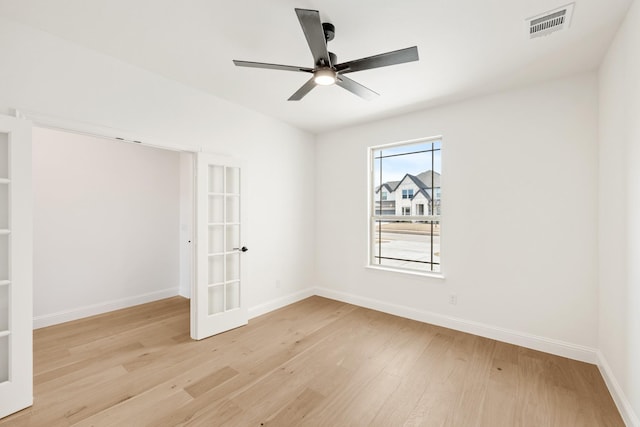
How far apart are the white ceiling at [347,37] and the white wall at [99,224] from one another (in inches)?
78.3

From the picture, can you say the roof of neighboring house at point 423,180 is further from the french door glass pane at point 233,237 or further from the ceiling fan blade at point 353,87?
the french door glass pane at point 233,237

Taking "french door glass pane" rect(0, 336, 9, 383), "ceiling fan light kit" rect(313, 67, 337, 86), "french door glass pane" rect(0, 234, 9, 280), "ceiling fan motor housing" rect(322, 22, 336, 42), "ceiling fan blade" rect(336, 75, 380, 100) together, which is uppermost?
"ceiling fan motor housing" rect(322, 22, 336, 42)

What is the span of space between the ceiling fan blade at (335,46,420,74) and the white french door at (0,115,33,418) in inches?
94.0

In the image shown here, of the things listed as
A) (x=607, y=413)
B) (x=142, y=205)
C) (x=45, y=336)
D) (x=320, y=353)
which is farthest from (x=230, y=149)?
(x=607, y=413)

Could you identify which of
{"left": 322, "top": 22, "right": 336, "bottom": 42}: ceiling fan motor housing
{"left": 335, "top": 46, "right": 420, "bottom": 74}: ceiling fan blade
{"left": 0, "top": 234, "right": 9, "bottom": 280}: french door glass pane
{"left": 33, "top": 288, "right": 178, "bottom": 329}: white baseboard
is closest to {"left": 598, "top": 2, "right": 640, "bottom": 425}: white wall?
{"left": 335, "top": 46, "right": 420, "bottom": 74}: ceiling fan blade

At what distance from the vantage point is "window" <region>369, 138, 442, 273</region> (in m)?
3.73

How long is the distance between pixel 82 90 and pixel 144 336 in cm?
258

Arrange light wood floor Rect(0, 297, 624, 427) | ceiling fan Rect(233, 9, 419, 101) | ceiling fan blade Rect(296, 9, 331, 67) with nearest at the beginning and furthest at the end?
ceiling fan blade Rect(296, 9, 331, 67), ceiling fan Rect(233, 9, 419, 101), light wood floor Rect(0, 297, 624, 427)

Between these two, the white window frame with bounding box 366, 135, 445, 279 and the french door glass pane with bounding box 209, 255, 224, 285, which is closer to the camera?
the french door glass pane with bounding box 209, 255, 224, 285

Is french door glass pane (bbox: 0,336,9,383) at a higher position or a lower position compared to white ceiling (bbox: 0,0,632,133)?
lower

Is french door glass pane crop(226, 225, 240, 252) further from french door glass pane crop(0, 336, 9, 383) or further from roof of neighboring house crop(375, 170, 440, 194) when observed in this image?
roof of neighboring house crop(375, 170, 440, 194)

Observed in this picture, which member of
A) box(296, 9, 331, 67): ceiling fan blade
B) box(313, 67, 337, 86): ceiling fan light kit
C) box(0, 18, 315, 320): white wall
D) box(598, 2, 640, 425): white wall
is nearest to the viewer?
box(296, 9, 331, 67): ceiling fan blade

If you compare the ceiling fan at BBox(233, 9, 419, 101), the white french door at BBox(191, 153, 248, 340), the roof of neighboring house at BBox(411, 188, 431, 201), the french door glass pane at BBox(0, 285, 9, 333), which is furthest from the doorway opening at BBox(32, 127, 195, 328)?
the roof of neighboring house at BBox(411, 188, 431, 201)

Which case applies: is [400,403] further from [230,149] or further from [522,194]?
[230,149]
